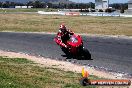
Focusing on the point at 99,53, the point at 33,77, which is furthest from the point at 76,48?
the point at 33,77

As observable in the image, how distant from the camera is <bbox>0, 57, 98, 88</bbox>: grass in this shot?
10945mm

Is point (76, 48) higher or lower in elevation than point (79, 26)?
higher

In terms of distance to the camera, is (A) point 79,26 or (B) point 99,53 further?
(A) point 79,26

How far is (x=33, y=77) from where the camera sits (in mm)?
12227

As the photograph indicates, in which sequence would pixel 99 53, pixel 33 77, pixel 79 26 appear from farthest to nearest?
pixel 79 26
pixel 99 53
pixel 33 77

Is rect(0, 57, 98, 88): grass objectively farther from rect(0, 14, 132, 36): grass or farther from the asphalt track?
rect(0, 14, 132, 36): grass

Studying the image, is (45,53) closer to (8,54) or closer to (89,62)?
(8,54)

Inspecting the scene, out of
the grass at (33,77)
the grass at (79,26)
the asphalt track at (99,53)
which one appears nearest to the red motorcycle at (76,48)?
the asphalt track at (99,53)

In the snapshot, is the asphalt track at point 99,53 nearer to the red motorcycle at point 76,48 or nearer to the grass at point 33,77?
the red motorcycle at point 76,48

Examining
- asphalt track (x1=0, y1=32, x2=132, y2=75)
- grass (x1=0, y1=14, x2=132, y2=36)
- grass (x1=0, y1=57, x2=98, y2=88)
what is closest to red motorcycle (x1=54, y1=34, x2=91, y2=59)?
asphalt track (x1=0, y1=32, x2=132, y2=75)

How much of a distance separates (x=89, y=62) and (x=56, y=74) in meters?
3.73

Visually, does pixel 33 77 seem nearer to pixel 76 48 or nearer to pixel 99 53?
pixel 76 48

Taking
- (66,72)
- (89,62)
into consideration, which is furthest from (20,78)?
(89,62)

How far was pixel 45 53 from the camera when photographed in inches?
772
